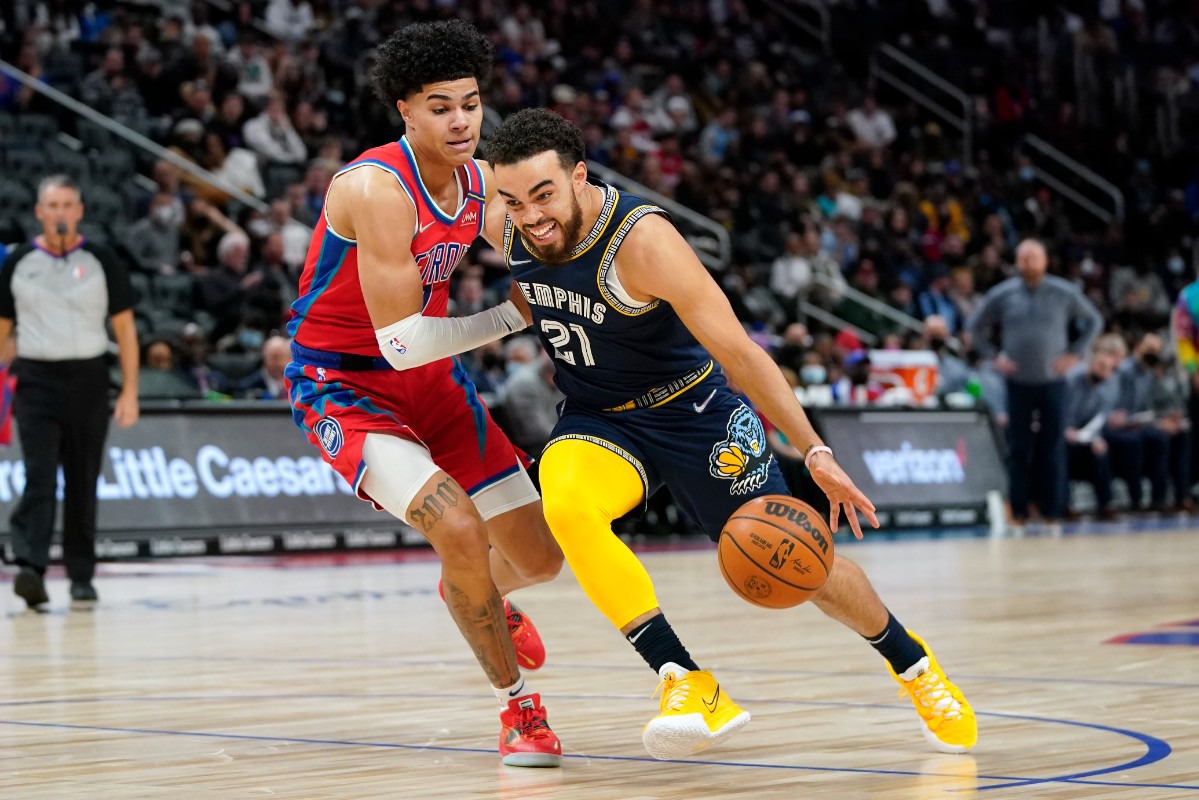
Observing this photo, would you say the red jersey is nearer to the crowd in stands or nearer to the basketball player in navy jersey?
the basketball player in navy jersey

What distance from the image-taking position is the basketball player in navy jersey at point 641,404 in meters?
4.42

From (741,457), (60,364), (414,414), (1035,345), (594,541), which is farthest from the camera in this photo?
(1035,345)

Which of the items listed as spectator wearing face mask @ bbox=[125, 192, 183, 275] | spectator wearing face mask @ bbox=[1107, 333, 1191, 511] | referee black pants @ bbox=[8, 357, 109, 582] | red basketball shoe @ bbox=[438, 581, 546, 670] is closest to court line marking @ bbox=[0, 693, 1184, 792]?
red basketball shoe @ bbox=[438, 581, 546, 670]

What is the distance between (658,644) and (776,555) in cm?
37

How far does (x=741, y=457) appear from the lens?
470 centimetres

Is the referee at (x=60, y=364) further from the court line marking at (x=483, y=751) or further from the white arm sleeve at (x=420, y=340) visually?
the white arm sleeve at (x=420, y=340)

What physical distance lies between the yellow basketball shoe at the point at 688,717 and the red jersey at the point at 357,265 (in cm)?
128

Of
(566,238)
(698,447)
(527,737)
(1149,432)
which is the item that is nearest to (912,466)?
(1149,432)

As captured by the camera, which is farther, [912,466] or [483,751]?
[912,466]

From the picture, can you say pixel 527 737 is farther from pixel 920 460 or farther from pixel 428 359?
pixel 920 460

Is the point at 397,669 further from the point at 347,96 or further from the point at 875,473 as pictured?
the point at 347,96

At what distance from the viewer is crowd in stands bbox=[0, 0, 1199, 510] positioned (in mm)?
15047

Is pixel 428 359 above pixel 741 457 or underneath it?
above

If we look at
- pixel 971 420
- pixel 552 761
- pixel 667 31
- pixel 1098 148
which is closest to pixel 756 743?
pixel 552 761
